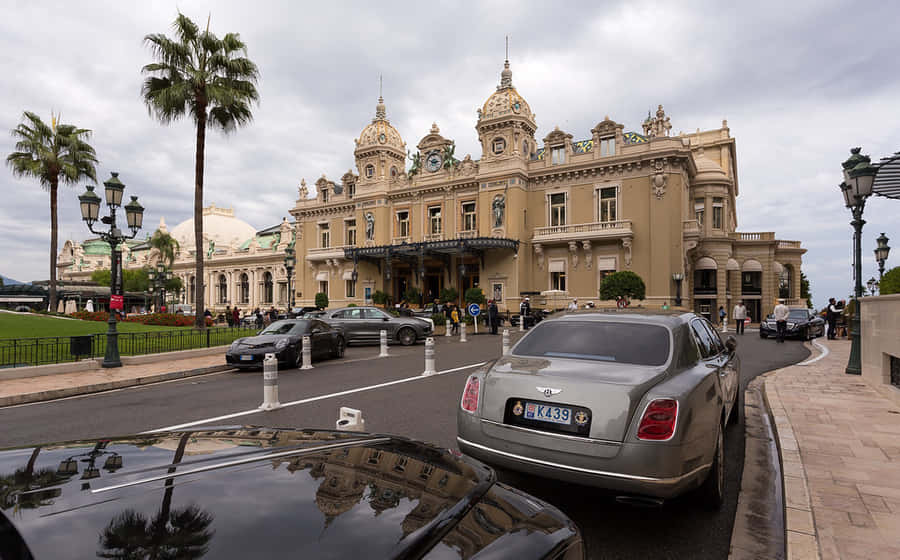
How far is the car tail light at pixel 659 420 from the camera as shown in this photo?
9.97 ft

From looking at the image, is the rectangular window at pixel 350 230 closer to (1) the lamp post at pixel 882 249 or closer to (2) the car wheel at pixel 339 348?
(2) the car wheel at pixel 339 348

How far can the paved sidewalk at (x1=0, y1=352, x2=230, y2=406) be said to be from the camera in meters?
9.02

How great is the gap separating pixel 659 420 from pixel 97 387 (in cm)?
1131

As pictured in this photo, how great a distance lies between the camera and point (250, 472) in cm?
163

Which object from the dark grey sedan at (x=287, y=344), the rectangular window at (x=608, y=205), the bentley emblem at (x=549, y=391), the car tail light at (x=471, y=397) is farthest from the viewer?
the rectangular window at (x=608, y=205)

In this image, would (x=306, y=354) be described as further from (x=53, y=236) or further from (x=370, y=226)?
(x=370, y=226)

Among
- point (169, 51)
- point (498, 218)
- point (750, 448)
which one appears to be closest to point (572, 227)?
point (498, 218)

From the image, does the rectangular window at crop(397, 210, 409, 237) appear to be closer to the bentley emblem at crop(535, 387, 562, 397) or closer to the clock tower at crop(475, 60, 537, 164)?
the clock tower at crop(475, 60, 537, 164)

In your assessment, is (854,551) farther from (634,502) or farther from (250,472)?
(250,472)

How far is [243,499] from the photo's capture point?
56.7 inches

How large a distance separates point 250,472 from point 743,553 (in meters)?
3.19

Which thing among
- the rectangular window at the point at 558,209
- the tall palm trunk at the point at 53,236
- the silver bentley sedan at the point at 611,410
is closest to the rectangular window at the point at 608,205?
the rectangular window at the point at 558,209

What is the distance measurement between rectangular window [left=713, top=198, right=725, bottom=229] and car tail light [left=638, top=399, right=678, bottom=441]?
37.0 meters

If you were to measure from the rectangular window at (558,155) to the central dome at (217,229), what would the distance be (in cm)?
6347
